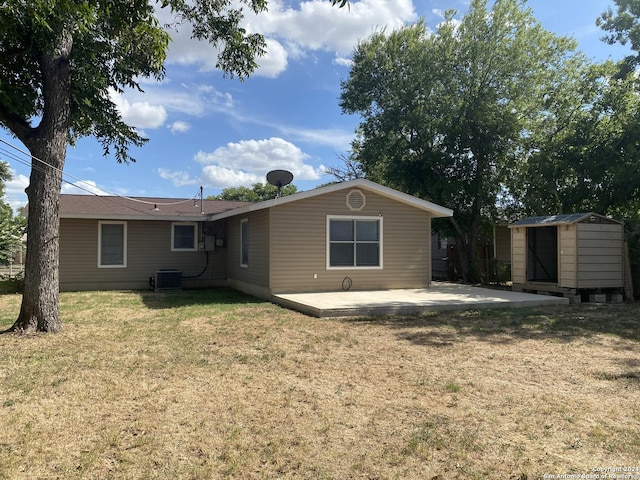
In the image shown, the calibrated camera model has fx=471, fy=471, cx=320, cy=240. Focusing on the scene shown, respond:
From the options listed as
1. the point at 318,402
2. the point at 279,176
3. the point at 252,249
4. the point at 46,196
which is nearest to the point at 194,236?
the point at 252,249

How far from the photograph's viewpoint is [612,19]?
12.9 metres

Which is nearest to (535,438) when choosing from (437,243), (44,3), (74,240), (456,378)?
(456,378)

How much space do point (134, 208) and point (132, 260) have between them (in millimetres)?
1688

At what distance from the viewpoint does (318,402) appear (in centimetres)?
394

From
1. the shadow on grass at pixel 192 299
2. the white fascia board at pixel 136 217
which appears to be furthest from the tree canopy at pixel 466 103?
the shadow on grass at pixel 192 299

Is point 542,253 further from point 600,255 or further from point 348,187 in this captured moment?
point 348,187

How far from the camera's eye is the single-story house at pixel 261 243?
36.1 feet

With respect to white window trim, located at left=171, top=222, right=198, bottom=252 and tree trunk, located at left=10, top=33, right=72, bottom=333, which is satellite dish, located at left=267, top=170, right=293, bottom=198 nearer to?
white window trim, located at left=171, top=222, right=198, bottom=252

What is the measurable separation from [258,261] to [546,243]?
8.05 meters

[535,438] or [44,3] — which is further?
[44,3]

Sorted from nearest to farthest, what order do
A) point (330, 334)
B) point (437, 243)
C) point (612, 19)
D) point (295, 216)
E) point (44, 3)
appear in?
point (44, 3)
point (330, 334)
point (295, 216)
point (612, 19)
point (437, 243)

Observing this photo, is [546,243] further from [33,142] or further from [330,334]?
[33,142]

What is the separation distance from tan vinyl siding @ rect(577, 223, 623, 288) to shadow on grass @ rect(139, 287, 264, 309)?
23.5ft

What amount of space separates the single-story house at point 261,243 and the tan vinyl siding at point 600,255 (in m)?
3.19
